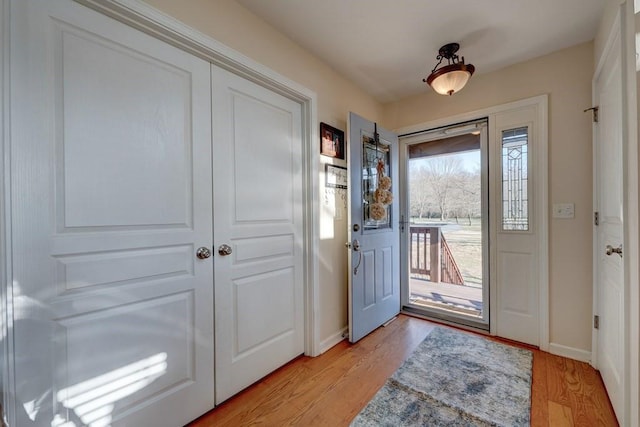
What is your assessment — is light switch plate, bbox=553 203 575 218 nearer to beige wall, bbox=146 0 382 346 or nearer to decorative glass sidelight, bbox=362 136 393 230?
decorative glass sidelight, bbox=362 136 393 230

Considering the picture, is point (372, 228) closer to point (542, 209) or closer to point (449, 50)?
point (542, 209)

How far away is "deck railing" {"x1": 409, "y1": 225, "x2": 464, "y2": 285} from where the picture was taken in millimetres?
3682

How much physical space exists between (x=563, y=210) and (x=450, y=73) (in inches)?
54.6

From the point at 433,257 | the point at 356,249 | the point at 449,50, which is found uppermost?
the point at 449,50

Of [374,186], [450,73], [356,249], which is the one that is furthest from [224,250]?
[450,73]

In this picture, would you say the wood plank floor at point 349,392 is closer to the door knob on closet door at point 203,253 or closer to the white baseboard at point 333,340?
the white baseboard at point 333,340

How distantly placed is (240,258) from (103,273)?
709 millimetres

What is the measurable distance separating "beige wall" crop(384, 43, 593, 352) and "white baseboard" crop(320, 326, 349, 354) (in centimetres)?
169

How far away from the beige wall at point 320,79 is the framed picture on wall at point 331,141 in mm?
55

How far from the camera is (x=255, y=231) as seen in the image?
1833mm

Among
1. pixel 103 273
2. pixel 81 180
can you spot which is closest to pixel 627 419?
pixel 103 273

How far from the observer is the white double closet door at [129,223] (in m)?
1.04

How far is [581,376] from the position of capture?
1.89 meters

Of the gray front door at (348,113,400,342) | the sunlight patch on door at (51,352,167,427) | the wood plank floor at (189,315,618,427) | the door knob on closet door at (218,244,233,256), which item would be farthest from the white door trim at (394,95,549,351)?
the sunlight patch on door at (51,352,167,427)
